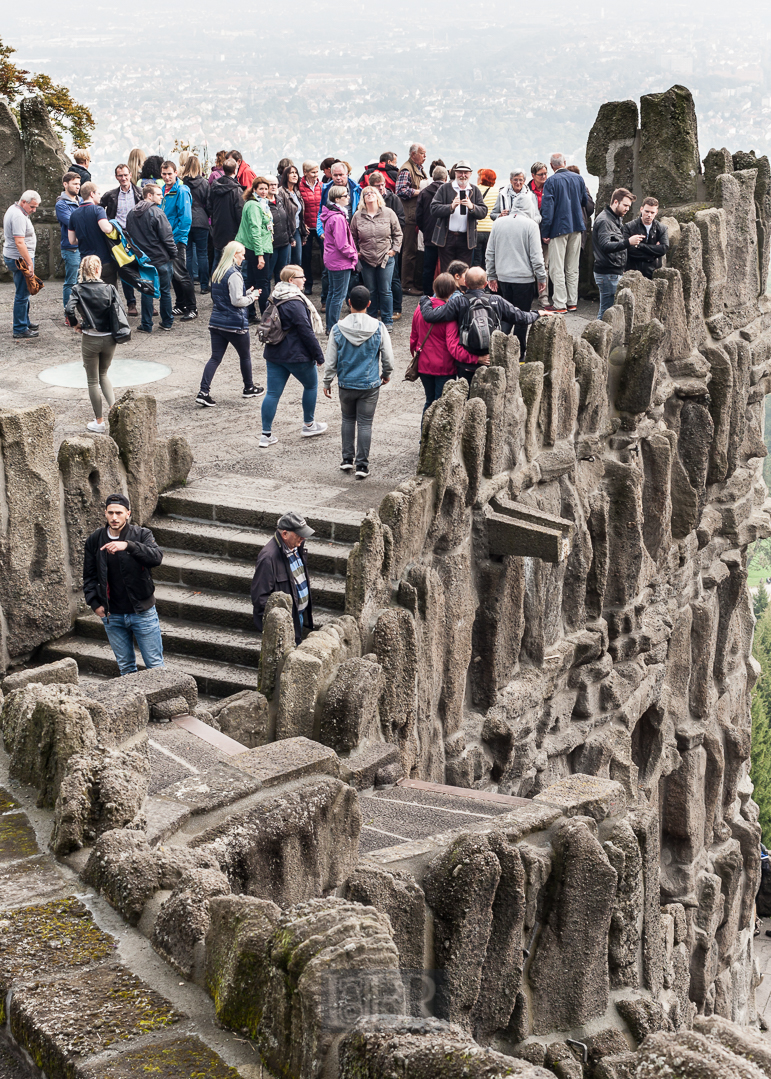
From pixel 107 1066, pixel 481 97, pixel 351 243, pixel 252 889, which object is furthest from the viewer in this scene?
pixel 481 97

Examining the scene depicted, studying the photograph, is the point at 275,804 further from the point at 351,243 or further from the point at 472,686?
the point at 351,243

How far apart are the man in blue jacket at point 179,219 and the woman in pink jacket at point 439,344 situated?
4.64 m

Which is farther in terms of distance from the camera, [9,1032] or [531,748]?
[531,748]

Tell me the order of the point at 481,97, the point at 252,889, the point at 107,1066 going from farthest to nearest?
the point at 481,97, the point at 252,889, the point at 107,1066

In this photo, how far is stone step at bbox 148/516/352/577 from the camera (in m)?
9.14

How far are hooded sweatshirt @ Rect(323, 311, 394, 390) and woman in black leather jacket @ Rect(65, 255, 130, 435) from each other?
5.22 feet

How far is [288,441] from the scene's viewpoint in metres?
11.0

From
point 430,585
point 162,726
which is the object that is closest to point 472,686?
point 430,585

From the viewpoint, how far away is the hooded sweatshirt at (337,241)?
12680mm

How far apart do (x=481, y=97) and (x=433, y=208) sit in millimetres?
136146

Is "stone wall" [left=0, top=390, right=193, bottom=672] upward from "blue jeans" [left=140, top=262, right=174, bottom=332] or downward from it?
downward

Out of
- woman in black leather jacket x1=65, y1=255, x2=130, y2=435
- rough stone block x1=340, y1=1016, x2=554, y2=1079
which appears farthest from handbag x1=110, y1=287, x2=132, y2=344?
rough stone block x1=340, y1=1016, x2=554, y2=1079

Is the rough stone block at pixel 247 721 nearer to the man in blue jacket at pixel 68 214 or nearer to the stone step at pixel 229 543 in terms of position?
the stone step at pixel 229 543

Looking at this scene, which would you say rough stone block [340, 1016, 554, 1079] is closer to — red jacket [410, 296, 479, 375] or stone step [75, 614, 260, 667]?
stone step [75, 614, 260, 667]
